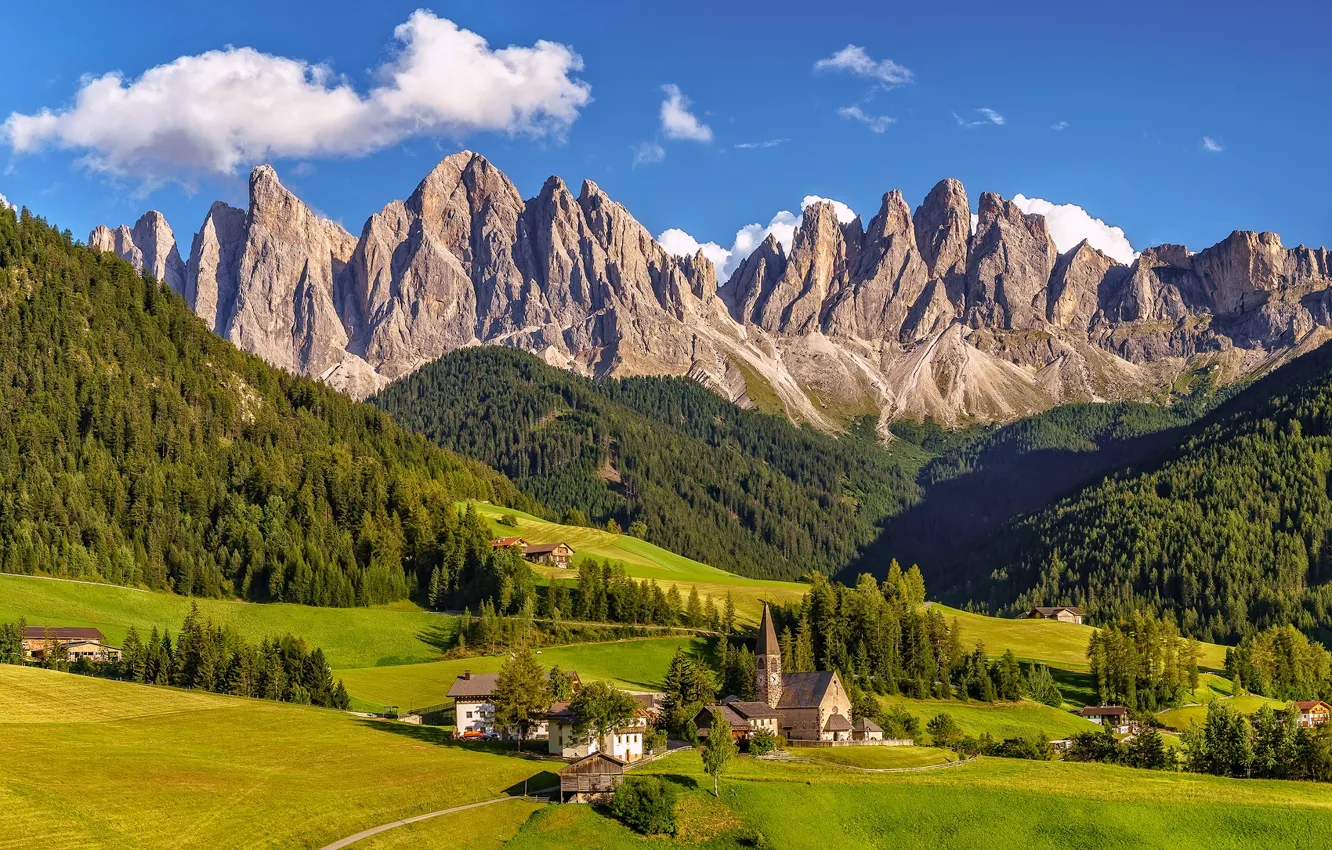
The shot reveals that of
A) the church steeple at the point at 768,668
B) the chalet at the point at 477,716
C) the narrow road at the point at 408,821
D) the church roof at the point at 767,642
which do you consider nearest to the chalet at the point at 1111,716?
the church steeple at the point at 768,668

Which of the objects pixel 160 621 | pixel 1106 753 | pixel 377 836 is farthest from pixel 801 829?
pixel 160 621

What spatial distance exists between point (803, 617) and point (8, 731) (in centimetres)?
9943

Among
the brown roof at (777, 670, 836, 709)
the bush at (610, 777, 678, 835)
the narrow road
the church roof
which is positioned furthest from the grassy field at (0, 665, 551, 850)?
the church roof

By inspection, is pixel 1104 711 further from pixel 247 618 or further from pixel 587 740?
pixel 247 618

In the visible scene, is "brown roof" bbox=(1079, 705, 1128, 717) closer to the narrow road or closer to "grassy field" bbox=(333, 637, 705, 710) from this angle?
"grassy field" bbox=(333, 637, 705, 710)

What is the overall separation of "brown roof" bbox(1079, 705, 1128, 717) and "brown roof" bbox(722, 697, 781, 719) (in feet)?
163

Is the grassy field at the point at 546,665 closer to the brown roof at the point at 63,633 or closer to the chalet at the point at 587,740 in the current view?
the chalet at the point at 587,740

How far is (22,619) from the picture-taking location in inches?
5753

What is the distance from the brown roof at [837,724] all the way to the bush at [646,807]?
3599 centimetres

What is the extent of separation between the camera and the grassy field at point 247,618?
164375 millimetres

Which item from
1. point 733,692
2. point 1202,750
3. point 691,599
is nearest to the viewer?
point 1202,750

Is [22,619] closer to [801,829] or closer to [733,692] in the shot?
[733,692]

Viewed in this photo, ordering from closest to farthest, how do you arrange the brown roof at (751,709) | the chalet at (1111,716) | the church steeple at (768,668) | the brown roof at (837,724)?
the brown roof at (751,709), the brown roof at (837,724), the church steeple at (768,668), the chalet at (1111,716)

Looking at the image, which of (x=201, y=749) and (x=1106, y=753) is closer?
(x=201, y=749)
